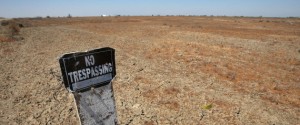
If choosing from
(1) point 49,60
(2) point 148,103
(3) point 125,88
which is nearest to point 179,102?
(2) point 148,103

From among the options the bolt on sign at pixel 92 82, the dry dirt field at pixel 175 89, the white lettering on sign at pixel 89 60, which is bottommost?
the dry dirt field at pixel 175 89

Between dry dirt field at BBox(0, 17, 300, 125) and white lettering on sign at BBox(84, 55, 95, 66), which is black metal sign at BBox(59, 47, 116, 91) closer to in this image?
white lettering on sign at BBox(84, 55, 95, 66)

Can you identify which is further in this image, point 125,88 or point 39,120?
point 125,88

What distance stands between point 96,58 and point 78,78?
0.18 m

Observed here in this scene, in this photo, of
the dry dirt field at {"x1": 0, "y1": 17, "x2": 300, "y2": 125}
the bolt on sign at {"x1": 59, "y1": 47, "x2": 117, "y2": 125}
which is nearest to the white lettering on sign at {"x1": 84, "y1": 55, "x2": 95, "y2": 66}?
the bolt on sign at {"x1": 59, "y1": 47, "x2": 117, "y2": 125}

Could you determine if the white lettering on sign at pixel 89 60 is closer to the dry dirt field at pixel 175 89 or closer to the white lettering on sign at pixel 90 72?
the white lettering on sign at pixel 90 72

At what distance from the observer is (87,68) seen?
1645 millimetres

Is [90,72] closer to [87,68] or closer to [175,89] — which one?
[87,68]

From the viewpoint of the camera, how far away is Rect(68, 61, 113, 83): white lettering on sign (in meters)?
1.58

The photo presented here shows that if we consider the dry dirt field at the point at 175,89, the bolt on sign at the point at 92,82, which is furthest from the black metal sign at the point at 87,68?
the dry dirt field at the point at 175,89

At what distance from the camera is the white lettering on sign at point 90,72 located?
158 cm

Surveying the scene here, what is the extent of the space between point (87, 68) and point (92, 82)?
0.37 feet

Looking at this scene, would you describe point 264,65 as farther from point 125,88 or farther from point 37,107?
point 37,107

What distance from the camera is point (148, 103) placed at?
7195 mm
